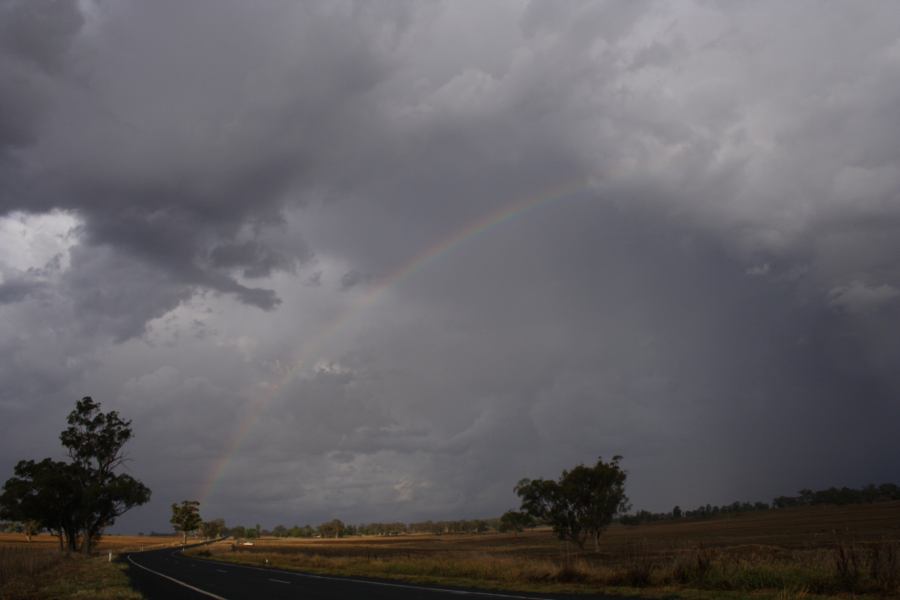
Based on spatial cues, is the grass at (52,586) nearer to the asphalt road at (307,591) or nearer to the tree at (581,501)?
the asphalt road at (307,591)

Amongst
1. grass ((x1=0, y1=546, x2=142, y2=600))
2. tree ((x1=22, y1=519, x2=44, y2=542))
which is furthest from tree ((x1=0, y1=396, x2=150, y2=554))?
grass ((x1=0, y1=546, x2=142, y2=600))

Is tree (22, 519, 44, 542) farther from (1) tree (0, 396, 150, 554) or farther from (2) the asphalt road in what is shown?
(2) the asphalt road

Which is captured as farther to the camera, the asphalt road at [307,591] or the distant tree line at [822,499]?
the distant tree line at [822,499]

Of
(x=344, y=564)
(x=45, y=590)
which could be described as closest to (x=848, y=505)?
(x=344, y=564)

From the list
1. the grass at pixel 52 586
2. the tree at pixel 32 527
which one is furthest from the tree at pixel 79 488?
the grass at pixel 52 586

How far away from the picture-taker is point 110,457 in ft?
260

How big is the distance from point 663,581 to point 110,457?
73.3 meters

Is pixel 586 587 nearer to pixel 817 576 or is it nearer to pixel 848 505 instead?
pixel 817 576

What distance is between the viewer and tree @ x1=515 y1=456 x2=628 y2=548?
252 feet

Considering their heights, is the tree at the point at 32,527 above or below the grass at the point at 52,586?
below

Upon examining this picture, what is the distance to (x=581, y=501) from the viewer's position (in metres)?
77.6

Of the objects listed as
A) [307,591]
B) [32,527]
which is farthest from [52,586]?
[32,527]

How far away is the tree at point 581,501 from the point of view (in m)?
76.9

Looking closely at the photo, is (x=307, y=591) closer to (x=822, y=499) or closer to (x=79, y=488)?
(x=79, y=488)
